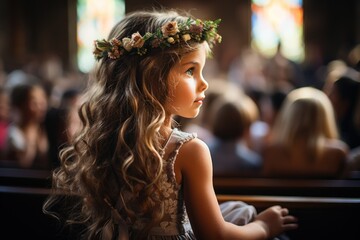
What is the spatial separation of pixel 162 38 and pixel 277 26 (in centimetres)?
1100

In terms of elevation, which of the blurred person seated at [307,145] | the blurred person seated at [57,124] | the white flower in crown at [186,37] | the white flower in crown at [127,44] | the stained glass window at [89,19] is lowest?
the stained glass window at [89,19]

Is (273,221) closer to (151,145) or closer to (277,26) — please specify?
(151,145)

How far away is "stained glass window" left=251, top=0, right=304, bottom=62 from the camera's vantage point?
1202 centimetres

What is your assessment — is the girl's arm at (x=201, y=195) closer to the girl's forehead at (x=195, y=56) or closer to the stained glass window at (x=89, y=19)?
the girl's forehead at (x=195, y=56)

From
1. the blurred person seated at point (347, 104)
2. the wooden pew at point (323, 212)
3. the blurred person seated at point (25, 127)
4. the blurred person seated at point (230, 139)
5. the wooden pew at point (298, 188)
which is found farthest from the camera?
the blurred person seated at point (25, 127)

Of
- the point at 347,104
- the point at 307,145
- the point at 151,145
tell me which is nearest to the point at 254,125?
the point at 347,104

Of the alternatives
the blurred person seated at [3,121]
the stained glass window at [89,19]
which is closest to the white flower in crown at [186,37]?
the blurred person seated at [3,121]

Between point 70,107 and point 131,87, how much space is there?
9.71ft

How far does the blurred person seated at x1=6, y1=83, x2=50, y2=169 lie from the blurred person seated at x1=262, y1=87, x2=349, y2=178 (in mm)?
1865

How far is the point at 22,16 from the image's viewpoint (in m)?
12.5

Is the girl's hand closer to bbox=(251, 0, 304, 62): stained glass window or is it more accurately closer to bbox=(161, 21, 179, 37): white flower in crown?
bbox=(161, 21, 179, 37): white flower in crown

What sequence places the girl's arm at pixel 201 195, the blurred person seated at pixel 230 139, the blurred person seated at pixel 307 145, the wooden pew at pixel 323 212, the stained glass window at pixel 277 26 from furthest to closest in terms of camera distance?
the stained glass window at pixel 277 26, the blurred person seated at pixel 230 139, the blurred person seated at pixel 307 145, the wooden pew at pixel 323 212, the girl's arm at pixel 201 195

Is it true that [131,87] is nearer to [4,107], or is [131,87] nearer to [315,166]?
[315,166]

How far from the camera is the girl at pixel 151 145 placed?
1.59m
